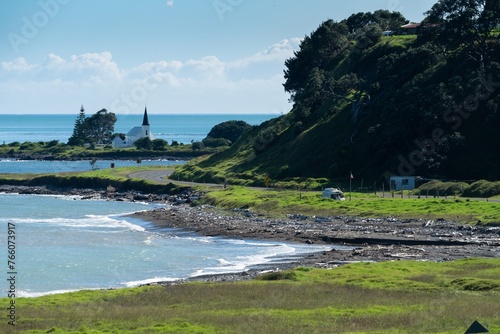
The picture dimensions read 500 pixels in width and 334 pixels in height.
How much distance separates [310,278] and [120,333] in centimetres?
1658

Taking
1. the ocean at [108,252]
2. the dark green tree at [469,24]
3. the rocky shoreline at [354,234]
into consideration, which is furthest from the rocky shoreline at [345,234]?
the dark green tree at [469,24]

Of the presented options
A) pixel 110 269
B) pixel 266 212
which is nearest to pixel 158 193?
pixel 266 212

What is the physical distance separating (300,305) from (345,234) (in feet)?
97.4

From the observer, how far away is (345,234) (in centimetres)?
7006

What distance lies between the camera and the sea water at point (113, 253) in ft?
187

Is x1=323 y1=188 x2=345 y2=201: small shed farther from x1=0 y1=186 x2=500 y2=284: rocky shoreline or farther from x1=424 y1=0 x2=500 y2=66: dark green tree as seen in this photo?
x1=424 y1=0 x2=500 y2=66: dark green tree

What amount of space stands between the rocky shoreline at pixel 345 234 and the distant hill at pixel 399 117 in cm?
2200

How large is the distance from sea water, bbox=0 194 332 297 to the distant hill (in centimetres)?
2968

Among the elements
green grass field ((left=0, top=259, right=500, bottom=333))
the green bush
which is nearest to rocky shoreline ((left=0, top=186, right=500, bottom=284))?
green grass field ((left=0, top=259, right=500, bottom=333))

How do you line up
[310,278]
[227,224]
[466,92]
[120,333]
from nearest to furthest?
1. [120,333]
2. [310,278]
3. [227,224]
4. [466,92]

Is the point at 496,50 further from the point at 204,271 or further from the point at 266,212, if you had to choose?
the point at 204,271

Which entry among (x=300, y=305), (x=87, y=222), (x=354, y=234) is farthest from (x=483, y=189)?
(x=300, y=305)

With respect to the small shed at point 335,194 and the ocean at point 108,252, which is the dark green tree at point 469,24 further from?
the ocean at point 108,252

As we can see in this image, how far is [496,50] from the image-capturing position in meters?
114
